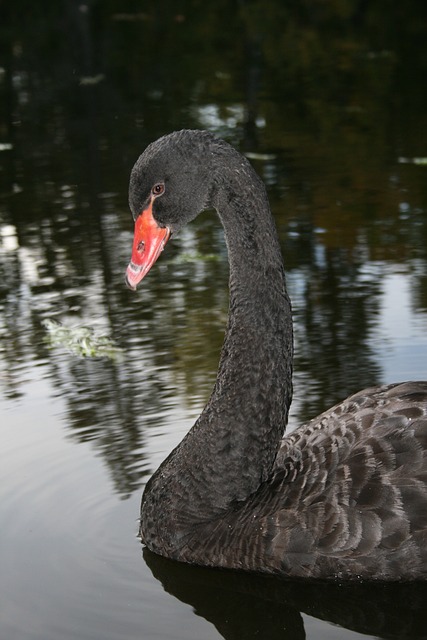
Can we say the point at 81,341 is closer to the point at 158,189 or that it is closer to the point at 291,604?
the point at 158,189

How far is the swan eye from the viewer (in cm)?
366

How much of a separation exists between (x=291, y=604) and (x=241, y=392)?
0.68 meters

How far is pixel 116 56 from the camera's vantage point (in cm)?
1536

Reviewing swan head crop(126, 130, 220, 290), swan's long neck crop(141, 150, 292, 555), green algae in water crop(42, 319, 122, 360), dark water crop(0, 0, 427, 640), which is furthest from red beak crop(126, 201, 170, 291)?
green algae in water crop(42, 319, 122, 360)

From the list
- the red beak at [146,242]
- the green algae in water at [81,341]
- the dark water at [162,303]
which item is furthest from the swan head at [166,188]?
the green algae in water at [81,341]

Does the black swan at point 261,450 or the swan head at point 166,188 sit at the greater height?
the swan head at point 166,188

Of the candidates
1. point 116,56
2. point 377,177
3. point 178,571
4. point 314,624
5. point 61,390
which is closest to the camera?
point 314,624

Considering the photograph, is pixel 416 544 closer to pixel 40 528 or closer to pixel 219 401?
pixel 219 401

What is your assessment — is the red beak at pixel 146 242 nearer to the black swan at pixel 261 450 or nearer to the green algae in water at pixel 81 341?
the black swan at pixel 261 450

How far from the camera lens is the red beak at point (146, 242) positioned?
370 cm

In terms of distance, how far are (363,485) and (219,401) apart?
572 millimetres

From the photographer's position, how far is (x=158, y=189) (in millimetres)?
3670

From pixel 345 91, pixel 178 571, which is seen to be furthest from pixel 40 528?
pixel 345 91

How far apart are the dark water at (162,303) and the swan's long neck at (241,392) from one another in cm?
21
